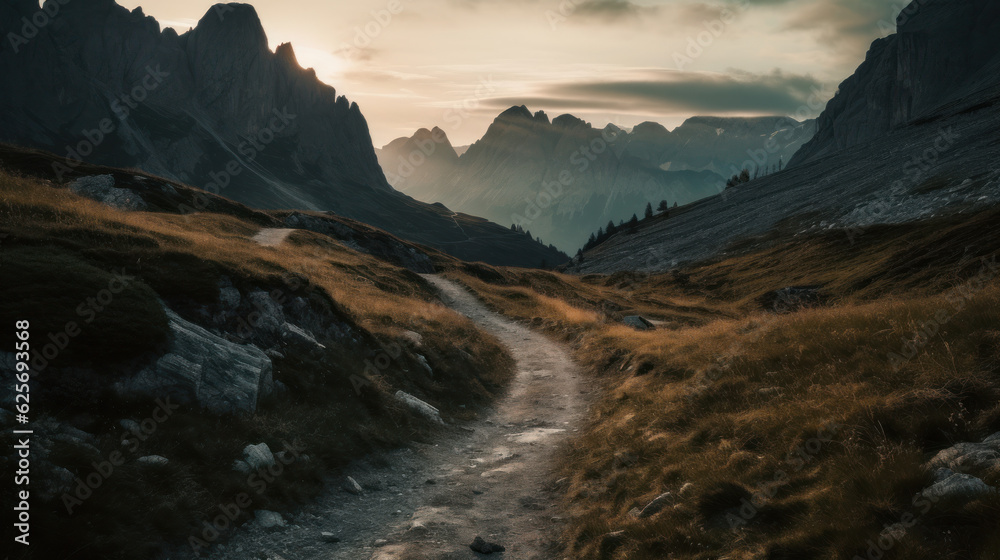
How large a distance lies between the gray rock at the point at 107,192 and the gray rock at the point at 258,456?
4398 cm

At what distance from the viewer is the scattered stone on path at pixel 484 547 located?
9.67 m

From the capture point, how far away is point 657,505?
9.22 m

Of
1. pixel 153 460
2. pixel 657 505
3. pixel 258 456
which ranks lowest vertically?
pixel 657 505

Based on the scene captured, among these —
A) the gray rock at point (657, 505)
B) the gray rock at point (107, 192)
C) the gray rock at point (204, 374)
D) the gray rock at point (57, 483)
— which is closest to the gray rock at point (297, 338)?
the gray rock at point (204, 374)

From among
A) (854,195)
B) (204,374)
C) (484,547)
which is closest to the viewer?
(484,547)

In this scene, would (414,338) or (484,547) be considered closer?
(484,547)

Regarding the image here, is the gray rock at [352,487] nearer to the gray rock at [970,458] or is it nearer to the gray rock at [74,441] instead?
the gray rock at [74,441]

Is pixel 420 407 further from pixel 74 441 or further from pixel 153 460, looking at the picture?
pixel 74 441

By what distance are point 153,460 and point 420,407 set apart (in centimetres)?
941

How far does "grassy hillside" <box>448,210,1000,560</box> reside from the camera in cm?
657

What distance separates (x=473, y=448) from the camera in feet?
54.2

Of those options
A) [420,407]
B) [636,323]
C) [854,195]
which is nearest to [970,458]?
[420,407]

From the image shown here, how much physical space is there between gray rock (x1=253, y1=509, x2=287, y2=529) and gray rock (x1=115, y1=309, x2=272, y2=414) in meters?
3.00

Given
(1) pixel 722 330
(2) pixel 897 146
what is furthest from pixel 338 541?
(2) pixel 897 146
